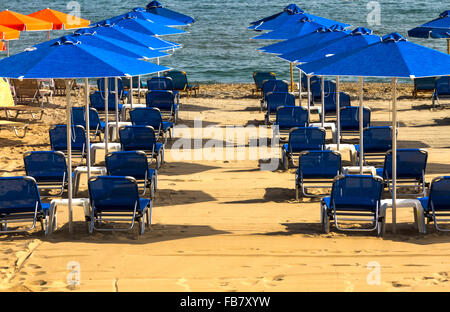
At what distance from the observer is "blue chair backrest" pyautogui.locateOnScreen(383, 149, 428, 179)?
1012 centimetres

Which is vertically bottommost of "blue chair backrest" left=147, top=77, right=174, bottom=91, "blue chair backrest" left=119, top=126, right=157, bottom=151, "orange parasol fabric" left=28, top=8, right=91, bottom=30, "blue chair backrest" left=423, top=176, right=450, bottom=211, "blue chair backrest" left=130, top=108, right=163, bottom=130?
"blue chair backrest" left=423, top=176, right=450, bottom=211

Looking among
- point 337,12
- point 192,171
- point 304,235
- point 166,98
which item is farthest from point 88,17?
point 304,235

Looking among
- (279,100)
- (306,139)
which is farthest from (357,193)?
(279,100)

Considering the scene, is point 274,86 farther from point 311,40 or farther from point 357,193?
point 357,193

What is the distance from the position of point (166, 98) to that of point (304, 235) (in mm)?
8072

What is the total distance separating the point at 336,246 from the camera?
8.37 meters

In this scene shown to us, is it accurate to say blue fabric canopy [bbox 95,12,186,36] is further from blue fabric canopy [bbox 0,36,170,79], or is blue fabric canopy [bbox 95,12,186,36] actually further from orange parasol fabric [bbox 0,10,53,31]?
blue fabric canopy [bbox 0,36,170,79]

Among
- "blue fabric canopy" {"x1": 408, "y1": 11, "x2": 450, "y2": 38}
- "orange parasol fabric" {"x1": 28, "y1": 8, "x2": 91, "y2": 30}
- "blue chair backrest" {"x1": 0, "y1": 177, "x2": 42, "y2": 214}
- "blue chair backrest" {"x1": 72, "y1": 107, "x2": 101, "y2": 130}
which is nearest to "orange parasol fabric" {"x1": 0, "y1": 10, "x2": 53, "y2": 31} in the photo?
"orange parasol fabric" {"x1": 28, "y1": 8, "x2": 91, "y2": 30}

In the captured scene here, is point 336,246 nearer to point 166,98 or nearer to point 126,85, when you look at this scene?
point 166,98

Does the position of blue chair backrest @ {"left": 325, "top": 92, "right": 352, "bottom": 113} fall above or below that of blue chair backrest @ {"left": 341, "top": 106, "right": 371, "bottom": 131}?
above

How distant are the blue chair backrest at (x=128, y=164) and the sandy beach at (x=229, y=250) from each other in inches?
20.2

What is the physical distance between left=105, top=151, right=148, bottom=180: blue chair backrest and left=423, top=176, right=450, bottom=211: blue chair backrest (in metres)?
3.72

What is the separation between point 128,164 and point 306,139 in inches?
120

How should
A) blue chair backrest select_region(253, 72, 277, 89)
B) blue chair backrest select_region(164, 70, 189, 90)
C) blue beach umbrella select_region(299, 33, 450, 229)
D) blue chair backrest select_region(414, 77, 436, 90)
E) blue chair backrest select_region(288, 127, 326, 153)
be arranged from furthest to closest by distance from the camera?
blue chair backrest select_region(253, 72, 277, 89)
blue chair backrest select_region(164, 70, 189, 90)
blue chair backrest select_region(414, 77, 436, 90)
blue chair backrest select_region(288, 127, 326, 153)
blue beach umbrella select_region(299, 33, 450, 229)
